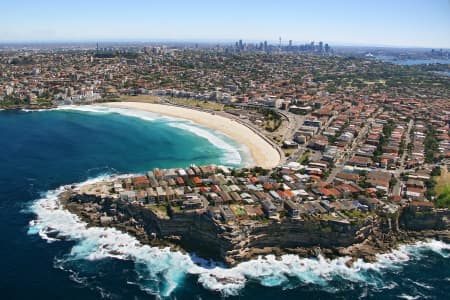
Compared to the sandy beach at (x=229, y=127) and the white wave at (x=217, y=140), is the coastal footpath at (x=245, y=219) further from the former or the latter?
the sandy beach at (x=229, y=127)

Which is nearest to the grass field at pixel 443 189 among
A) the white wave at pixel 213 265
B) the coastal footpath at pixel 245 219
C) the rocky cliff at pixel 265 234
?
the coastal footpath at pixel 245 219

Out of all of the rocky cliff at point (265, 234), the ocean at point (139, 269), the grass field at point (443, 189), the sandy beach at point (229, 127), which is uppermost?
the sandy beach at point (229, 127)

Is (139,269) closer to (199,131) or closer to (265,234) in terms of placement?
(265,234)

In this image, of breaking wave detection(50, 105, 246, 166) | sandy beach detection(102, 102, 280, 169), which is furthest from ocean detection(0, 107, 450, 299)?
sandy beach detection(102, 102, 280, 169)

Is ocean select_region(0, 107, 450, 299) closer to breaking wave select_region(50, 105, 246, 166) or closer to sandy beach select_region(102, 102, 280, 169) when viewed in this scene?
breaking wave select_region(50, 105, 246, 166)

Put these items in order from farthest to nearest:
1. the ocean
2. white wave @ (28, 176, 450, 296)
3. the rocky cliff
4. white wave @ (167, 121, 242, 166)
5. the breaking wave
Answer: the breaking wave
white wave @ (167, 121, 242, 166)
the rocky cliff
white wave @ (28, 176, 450, 296)
the ocean

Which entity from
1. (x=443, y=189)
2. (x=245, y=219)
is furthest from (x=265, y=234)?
(x=443, y=189)
